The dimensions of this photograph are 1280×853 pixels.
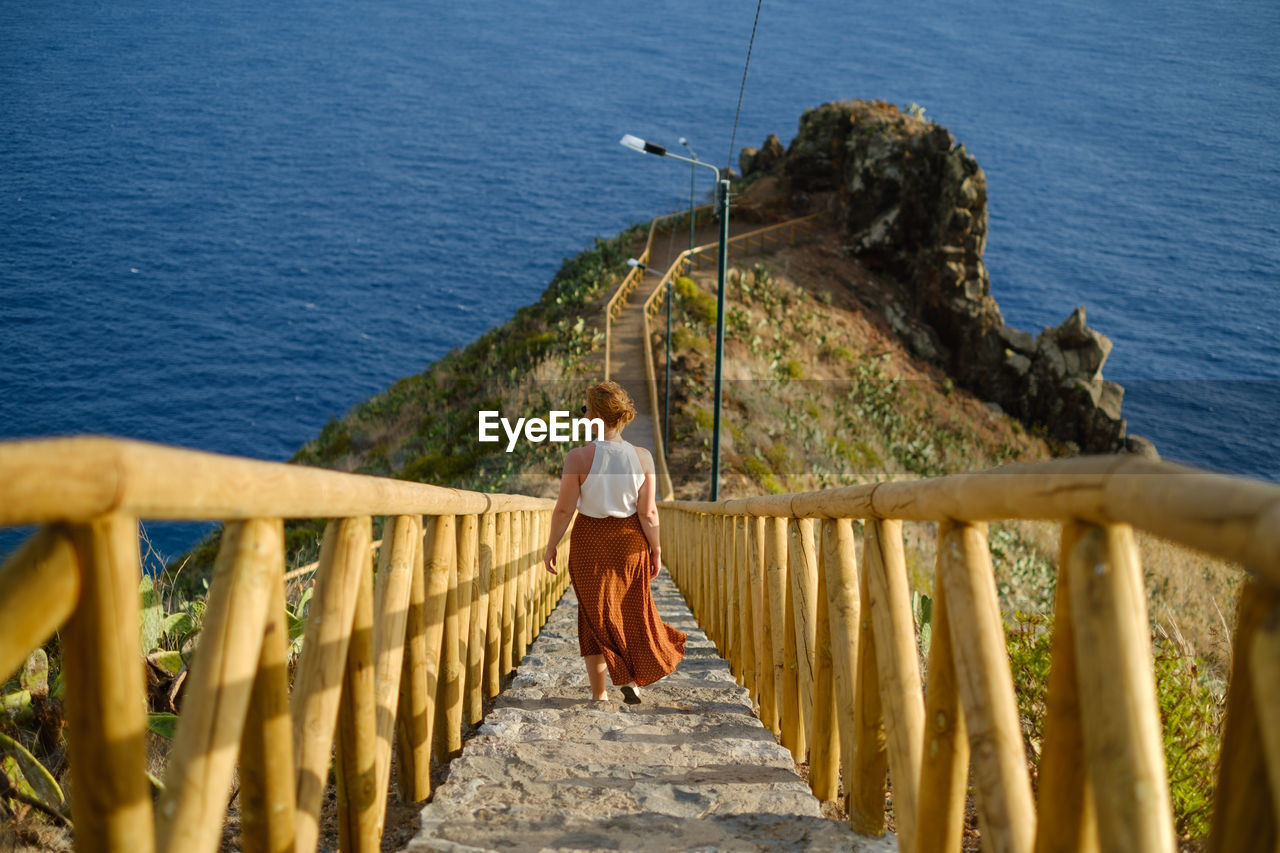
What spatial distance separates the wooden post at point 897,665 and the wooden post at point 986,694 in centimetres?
30

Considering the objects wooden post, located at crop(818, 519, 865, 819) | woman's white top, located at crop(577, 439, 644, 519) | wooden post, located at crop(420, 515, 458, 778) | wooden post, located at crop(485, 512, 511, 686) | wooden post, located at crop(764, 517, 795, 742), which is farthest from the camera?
woman's white top, located at crop(577, 439, 644, 519)

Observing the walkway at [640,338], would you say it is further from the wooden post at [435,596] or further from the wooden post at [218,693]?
the wooden post at [218,693]

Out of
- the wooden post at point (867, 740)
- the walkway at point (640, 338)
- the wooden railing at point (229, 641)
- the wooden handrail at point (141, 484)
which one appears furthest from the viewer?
the walkway at point (640, 338)

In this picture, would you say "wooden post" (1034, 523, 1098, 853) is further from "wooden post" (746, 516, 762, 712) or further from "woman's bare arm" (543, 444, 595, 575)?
"woman's bare arm" (543, 444, 595, 575)

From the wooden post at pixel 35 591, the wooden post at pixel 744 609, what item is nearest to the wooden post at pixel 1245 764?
the wooden post at pixel 35 591

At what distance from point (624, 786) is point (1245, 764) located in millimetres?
1953

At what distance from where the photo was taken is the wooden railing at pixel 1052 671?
1.03 meters

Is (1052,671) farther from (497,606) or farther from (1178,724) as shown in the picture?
(497,606)

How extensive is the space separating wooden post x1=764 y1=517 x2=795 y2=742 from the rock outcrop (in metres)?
37.7

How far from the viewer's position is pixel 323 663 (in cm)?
187

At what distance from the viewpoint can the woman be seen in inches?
185

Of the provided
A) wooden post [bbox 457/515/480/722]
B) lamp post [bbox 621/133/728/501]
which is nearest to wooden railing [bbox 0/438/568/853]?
wooden post [bbox 457/515/480/722]

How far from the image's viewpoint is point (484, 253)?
81.5 metres

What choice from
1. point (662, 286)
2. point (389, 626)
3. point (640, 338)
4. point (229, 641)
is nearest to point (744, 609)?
point (389, 626)
